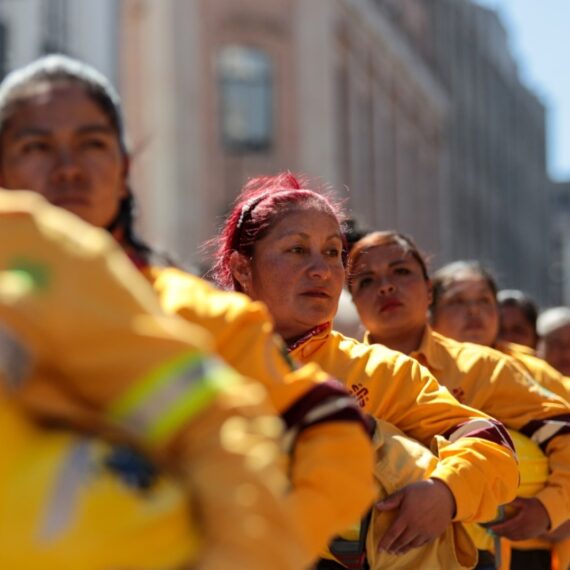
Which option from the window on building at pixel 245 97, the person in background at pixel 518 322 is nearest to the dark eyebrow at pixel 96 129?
the person in background at pixel 518 322

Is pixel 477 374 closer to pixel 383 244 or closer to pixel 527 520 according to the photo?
pixel 527 520

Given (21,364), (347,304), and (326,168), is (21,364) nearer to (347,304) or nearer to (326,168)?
(347,304)

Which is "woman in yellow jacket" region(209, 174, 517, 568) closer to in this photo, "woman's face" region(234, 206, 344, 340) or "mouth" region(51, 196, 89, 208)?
"woman's face" region(234, 206, 344, 340)

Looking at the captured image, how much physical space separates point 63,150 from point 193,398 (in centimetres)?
117

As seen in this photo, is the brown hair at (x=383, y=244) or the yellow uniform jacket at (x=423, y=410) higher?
the brown hair at (x=383, y=244)

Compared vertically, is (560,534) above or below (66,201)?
below

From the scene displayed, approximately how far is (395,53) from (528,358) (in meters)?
36.7

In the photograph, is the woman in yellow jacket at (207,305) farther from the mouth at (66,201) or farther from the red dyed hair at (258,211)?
the red dyed hair at (258,211)

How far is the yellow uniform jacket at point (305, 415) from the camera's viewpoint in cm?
236

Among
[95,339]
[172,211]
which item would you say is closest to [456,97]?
[172,211]

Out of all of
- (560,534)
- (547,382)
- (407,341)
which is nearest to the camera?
(407,341)

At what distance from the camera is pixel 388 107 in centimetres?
4106

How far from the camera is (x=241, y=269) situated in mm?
3861

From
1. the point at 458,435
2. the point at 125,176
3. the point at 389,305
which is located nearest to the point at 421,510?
the point at 458,435
